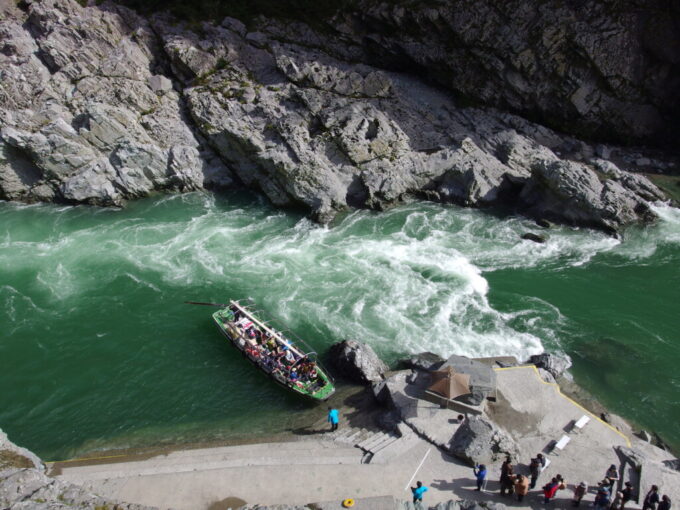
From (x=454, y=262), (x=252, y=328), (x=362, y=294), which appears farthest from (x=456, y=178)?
(x=252, y=328)

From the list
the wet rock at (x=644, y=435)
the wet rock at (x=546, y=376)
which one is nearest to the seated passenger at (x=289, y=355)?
the wet rock at (x=546, y=376)

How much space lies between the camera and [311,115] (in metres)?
53.6

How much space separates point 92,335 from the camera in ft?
107

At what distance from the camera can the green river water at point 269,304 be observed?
1073 inches

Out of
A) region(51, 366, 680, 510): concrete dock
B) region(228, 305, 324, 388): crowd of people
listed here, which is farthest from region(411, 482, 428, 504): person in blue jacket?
region(228, 305, 324, 388): crowd of people

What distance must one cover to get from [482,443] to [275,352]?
529 inches

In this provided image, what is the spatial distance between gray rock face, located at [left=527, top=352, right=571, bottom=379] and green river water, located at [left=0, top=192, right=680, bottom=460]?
124 cm

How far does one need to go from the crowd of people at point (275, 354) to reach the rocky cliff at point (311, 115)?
59.6 ft

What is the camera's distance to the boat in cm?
2738

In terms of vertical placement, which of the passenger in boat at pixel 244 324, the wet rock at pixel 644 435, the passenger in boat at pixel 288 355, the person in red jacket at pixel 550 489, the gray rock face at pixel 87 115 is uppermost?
the gray rock face at pixel 87 115

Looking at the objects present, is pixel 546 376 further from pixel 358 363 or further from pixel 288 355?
pixel 288 355

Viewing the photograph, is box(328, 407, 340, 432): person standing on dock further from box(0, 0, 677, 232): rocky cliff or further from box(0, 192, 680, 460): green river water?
box(0, 0, 677, 232): rocky cliff

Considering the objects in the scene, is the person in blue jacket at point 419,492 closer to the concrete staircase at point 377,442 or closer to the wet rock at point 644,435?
the concrete staircase at point 377,442

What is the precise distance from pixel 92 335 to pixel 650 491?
3235 cm
